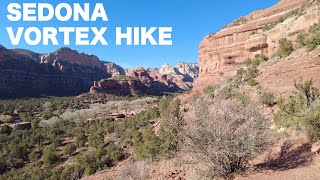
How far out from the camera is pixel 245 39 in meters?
50.7

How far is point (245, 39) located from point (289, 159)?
1619 inches

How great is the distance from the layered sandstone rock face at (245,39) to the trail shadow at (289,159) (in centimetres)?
2621

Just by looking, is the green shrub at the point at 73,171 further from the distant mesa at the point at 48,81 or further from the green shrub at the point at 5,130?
the distant mesa at the point at 48,81

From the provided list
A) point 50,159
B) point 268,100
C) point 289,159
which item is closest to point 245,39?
point 268,100

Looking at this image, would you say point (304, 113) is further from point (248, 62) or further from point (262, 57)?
point (248, 62)

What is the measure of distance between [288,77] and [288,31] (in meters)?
14.0

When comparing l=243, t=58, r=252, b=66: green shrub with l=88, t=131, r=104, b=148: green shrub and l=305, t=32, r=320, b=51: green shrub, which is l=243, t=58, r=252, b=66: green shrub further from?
l=88, t=131, r=104, b=148: green shrub

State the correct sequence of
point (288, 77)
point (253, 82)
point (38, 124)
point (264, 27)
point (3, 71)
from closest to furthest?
1. point (288, 77)
2. point (253, 82)
3. point (264, 27)
4. point (38, 124)
5. point (3, 71)

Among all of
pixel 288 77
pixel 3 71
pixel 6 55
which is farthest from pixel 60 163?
pixel 6 55

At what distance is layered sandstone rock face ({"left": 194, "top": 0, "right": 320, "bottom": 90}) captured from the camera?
40.2m

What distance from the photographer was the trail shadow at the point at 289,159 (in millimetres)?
10985

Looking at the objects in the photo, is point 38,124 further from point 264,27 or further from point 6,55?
point 6,55

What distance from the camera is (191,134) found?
10.7 metres

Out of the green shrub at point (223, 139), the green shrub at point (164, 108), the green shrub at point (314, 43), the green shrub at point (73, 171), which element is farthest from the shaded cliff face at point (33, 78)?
the green shrub at point (223, 139)
